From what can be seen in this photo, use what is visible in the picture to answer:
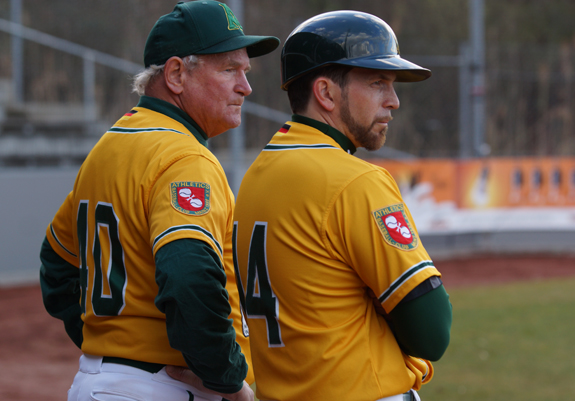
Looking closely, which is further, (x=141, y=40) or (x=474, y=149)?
(x=141, y=40)

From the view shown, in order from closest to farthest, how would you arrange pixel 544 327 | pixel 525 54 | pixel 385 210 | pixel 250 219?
pixel 385 210 < pixel 250 219 < pixel 544 327 < pixel 525 54

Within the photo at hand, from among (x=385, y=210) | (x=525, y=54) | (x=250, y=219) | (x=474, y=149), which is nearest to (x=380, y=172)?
(x=385, y=210)

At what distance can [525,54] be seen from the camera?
18219 mm

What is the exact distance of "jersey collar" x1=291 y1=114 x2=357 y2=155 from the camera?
2.02 meters

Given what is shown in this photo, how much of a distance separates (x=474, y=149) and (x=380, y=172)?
1258 cm

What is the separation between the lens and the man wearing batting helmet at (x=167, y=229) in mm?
1951

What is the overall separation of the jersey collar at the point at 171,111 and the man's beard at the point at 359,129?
0.64 m

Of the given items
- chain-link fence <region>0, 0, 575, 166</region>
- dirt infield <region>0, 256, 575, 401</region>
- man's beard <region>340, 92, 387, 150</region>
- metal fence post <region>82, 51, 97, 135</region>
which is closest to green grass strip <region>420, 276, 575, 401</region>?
dirt infield <region>0, 256, 575, 401</region>

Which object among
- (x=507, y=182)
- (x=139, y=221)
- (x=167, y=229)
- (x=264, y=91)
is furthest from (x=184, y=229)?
(x=264, y=91)

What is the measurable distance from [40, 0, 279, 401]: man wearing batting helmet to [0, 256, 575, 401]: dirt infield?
3.54m

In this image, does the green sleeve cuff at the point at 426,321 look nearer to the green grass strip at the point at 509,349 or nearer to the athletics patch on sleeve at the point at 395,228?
Answer: the athletics patch on sleeve at the point at 395,228

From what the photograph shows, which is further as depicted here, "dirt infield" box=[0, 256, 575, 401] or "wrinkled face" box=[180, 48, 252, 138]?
"dirt infield" box=[0, 256, 575, 401]

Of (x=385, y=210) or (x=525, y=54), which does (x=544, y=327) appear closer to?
(x=385, y=210)

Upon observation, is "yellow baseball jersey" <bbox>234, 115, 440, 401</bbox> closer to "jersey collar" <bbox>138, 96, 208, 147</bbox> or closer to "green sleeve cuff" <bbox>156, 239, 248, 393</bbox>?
"green sleeve cuff" <bbox>156, 239, 248, 393</bbox>
